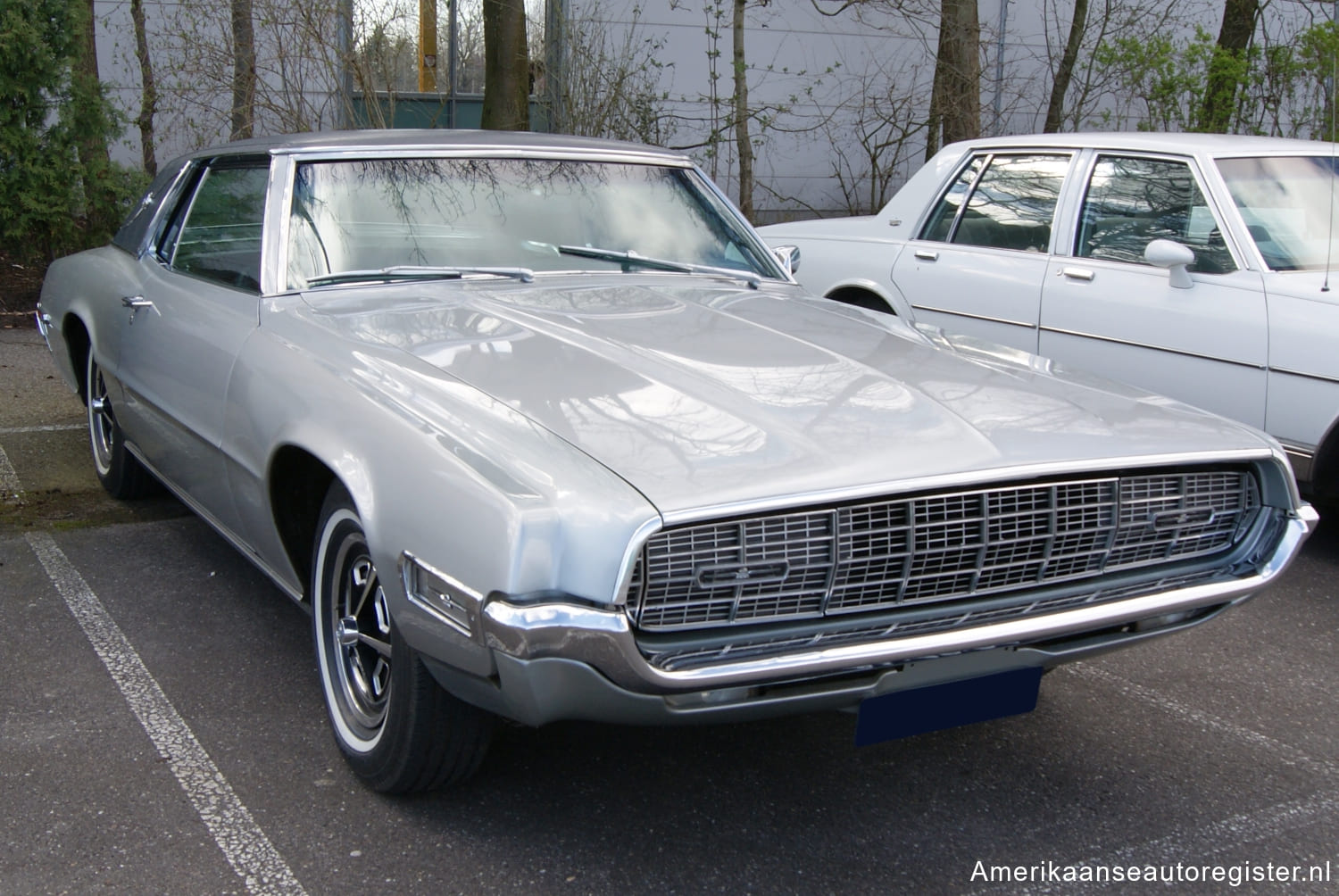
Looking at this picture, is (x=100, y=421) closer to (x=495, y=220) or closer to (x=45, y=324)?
(x=45, y=324)

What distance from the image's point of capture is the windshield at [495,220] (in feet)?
11.7

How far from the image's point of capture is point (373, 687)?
289 cm

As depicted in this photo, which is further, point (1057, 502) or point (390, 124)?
point (390, 124)

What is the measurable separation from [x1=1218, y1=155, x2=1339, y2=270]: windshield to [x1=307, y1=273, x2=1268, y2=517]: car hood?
2.20 metres

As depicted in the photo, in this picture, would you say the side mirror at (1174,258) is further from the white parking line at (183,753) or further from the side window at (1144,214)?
the white parking line at (183,753)

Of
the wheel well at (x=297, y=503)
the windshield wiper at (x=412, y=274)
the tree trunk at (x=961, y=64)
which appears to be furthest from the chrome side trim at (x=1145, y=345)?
the tree trunk at (x=961, y=64)

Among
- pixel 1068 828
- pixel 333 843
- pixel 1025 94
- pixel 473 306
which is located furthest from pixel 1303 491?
pixel 1025 94

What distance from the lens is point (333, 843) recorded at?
2.60m

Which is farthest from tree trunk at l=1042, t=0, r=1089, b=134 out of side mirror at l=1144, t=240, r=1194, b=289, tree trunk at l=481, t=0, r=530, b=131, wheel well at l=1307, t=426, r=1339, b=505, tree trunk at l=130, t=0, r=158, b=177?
wheel well at l=1307, t=426, r=1339, b=505

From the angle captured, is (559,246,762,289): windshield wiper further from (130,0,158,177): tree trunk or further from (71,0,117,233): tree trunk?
(130,0,158,177): tree trunk

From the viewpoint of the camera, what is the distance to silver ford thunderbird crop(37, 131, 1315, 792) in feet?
7.29

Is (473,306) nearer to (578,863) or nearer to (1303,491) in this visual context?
(578,863)

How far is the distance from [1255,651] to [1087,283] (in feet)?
6.47

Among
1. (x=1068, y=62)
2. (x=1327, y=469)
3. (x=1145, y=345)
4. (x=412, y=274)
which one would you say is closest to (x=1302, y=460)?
(x=1327, y=469)
